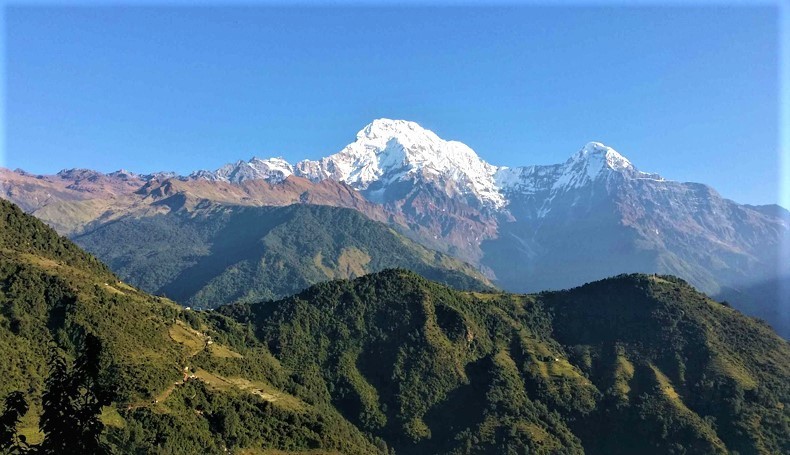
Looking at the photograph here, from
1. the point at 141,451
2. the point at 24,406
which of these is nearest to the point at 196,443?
the point at 141,451

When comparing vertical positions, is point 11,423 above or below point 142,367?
below

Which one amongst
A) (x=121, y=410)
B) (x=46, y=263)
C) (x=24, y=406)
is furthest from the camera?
(x=46, y=263)

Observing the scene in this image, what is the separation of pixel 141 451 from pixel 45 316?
5357cm

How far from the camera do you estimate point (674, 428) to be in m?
198

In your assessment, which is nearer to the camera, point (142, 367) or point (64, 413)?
point (64, 413)

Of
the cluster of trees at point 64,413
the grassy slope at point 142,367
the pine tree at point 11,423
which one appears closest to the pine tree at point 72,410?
the cluster of trees at point 64,413

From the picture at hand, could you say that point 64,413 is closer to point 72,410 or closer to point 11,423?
point 72,410

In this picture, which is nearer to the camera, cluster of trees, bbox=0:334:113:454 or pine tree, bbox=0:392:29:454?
pine tree, bbox=0:392:29:454

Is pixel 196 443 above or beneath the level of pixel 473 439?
beneath

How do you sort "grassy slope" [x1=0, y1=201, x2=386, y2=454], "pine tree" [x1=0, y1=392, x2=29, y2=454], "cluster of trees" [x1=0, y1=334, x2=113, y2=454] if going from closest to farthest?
"pine tree" [x1=0, y1=392, x2=29, y2=454], "cluster of trees" [x1=0, y1=334, x2=113, y2=454], "grassy slope" [x1=0, y1=201, x2=386, y2=454]

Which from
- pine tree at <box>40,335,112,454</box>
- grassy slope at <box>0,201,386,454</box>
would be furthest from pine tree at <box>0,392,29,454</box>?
grassy slope at <box>0,201,386,454</box>

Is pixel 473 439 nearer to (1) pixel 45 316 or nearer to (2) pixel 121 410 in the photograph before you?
(2) pixel 121 410

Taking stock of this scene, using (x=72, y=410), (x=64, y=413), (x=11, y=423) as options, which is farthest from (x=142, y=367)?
(x=11, y=423)

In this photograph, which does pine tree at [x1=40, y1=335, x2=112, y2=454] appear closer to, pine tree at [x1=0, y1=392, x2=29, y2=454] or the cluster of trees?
the cluster of trees
